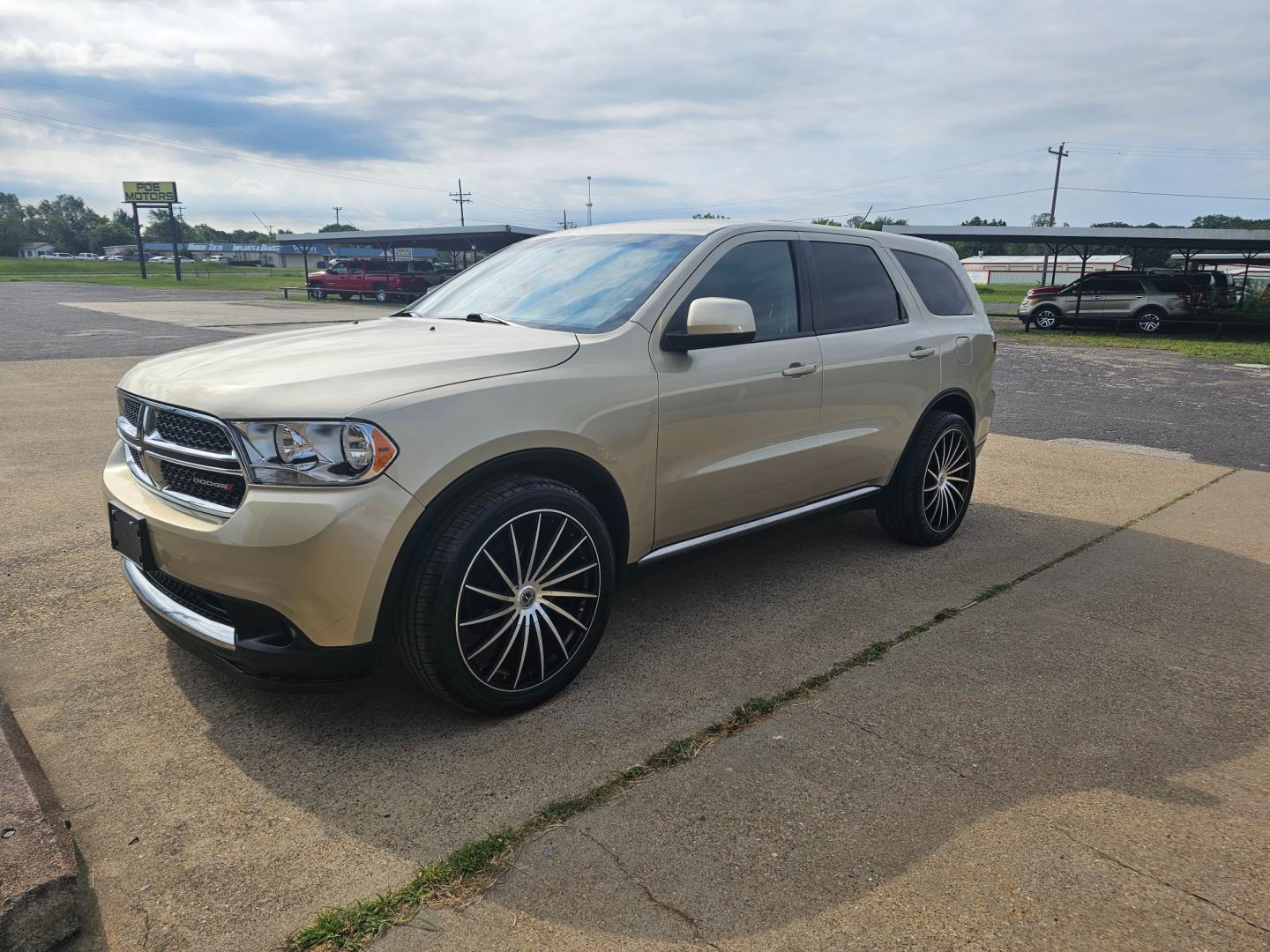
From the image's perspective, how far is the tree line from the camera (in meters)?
124

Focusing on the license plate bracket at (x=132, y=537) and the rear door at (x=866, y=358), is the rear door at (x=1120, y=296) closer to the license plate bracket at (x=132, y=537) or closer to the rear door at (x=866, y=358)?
the rear door at (x=866, y=358)

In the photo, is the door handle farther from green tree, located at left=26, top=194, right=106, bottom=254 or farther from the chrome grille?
green tree, located at left=26, top=194, right=106, bottom=254

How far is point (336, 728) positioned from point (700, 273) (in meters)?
2.28

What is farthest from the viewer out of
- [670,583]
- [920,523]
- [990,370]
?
[990,370]

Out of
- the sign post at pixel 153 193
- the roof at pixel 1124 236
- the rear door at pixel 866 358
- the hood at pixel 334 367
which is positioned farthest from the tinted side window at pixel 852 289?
the sign post at pixel 153 193

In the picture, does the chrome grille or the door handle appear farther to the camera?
the door handle

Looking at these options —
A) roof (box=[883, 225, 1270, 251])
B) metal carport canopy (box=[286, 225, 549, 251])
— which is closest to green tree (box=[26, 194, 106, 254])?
metal carport canopy (box=[286, 225, 549, 251])

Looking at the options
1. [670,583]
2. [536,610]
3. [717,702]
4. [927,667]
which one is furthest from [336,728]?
[927,667]

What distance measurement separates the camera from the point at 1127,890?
7.53ft

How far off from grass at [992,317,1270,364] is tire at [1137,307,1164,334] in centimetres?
23

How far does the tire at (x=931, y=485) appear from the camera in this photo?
194 inches

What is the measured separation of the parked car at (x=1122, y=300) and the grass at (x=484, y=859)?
87.5 ft

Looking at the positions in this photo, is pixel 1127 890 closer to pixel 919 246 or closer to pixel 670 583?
pixel 670 583

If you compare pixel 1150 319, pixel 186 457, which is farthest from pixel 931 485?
pixel 1150 319
